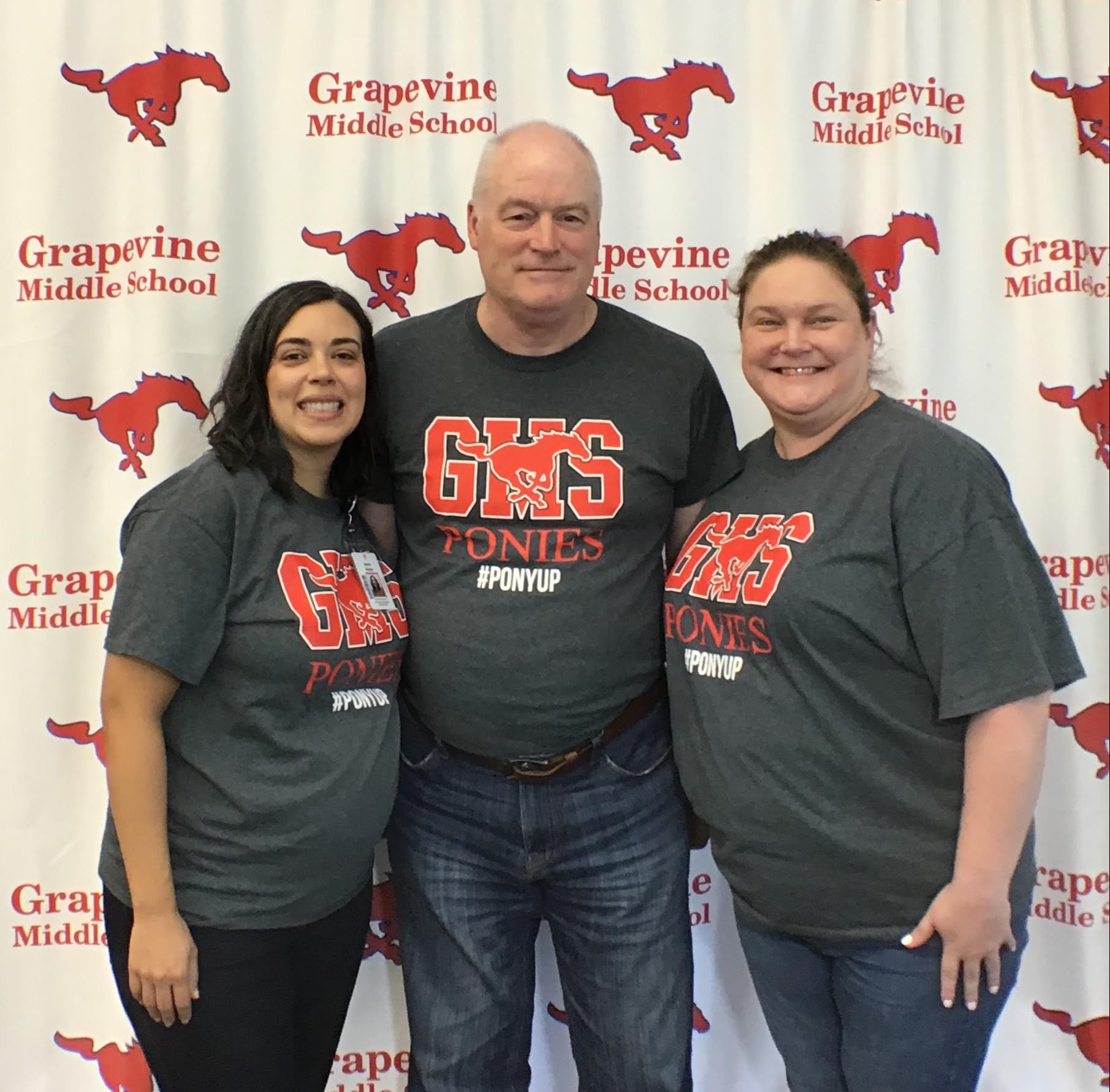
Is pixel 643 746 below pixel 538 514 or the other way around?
below

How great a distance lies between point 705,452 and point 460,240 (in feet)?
2.04

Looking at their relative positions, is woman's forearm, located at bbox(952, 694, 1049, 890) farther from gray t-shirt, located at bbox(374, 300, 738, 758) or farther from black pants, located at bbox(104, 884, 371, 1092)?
black pants, located at bbox(104, 884, 371, 1092)

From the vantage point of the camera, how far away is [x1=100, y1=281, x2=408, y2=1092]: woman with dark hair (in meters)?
0.98

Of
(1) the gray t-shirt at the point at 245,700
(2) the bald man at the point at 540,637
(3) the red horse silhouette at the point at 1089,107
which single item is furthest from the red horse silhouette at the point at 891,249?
(1) the gray t-shirt at the point at 245,700

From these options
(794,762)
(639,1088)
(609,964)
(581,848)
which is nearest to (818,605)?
(794,762)

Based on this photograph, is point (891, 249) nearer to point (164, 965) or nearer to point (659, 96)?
point (659, 96)

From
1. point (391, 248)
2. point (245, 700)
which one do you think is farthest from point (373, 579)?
point (391, 248)

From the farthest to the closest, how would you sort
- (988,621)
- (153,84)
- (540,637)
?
(153,84) < (540,637) < (988,621)

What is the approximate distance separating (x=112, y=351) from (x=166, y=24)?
0.57 m

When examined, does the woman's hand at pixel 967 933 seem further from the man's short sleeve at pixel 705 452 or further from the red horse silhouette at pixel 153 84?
the red horse silhouette at pixel 153 84

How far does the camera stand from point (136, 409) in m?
1.50

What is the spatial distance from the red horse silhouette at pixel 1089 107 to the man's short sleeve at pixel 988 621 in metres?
1.07

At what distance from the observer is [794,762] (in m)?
0.99

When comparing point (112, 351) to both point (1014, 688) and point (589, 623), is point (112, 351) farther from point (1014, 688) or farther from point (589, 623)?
point (1014, 688)
